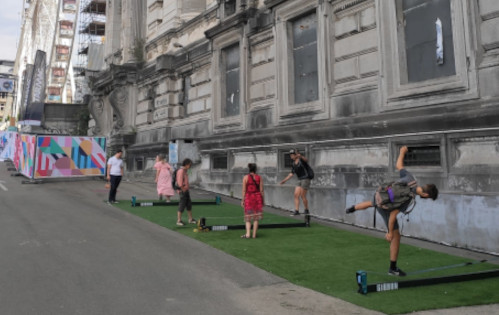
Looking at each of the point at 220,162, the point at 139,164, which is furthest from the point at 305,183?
the point at 139,164

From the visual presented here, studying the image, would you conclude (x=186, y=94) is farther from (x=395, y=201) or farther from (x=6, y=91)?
(x=6, y=91)

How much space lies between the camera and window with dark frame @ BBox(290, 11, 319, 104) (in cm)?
1181

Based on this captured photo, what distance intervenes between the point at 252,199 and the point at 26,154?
1461 cm

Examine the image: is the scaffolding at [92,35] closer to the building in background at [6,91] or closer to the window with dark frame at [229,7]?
the window with dark frame at [229,7]

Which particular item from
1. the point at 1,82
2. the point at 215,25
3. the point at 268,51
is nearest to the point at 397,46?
the point at 268,51

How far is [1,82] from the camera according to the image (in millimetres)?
102625

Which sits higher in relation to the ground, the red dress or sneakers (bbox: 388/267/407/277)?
the red dress

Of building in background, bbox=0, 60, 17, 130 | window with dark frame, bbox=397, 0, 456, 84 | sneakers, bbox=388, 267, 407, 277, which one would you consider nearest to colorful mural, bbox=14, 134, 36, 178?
window with dark frame, bbox=397, 0, 456, 84

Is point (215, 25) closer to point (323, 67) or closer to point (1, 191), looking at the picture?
point (323, 67)

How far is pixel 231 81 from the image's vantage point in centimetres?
1528

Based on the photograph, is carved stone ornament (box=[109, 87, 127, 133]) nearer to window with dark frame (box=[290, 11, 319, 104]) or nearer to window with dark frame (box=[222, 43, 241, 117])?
window with dark frame (box=[222, 43, 241, 117])

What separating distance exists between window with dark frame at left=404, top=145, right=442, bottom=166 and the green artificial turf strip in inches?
78.3

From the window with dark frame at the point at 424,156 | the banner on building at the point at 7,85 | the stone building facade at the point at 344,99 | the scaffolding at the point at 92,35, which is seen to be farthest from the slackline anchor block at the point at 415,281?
the banner on building at the point at 7,85

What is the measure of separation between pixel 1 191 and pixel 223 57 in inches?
372
